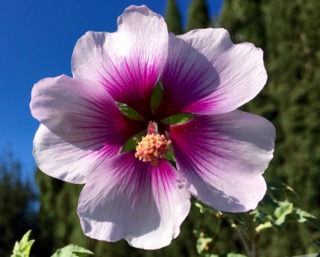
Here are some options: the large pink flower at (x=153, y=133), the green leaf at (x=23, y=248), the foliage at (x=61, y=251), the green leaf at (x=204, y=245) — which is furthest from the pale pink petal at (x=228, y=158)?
the green leaf at (x=204, y=245)

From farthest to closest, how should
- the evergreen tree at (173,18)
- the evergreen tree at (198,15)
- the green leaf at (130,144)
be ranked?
1. the evergreen tree at (173,18)
2. the evergreen tree at (198,15)
3. the green leaf at (130,144)

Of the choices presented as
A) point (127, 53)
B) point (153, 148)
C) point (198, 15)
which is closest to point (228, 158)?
point (153, 148)

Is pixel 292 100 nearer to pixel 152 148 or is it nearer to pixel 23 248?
pixel 23 248

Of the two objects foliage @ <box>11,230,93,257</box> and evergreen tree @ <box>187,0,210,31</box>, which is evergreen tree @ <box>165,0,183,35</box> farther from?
foliage @ <box>11,230,93,257</box>

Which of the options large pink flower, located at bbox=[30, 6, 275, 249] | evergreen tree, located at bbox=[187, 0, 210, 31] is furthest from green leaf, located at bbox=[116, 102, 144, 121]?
evergreen tree, located at bbox=[187, 0, 210, 31]

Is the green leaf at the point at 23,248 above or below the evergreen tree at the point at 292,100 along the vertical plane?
above

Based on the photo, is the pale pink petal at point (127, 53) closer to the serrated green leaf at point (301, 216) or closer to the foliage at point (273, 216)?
the foliage at point (273, 216)

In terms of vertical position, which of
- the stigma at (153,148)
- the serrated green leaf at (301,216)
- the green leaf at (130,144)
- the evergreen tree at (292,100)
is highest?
the stigma at (153,148)
